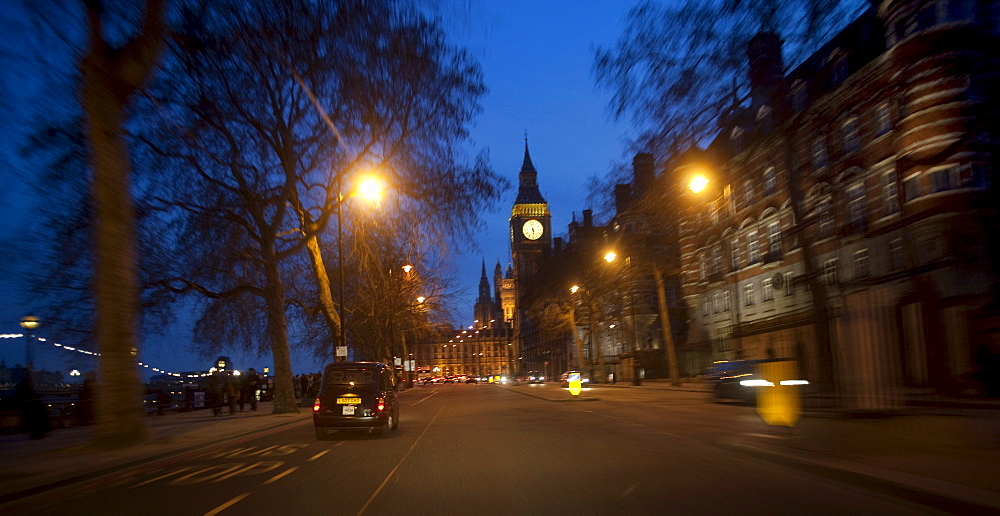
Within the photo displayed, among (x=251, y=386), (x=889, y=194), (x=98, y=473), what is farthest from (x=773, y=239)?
(x=98, y=473)

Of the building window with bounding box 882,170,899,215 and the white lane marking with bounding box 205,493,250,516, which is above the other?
the building window with bounding box 882,170,899,215

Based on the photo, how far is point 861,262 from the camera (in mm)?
30922

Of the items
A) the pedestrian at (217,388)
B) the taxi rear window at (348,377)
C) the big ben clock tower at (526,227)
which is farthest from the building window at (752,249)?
the big ben clock tower at (526,227)

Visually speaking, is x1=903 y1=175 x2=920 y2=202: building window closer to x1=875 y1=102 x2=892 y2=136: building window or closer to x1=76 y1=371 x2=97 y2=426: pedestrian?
x1=875 y1=102 x2=892 y2=136: building window

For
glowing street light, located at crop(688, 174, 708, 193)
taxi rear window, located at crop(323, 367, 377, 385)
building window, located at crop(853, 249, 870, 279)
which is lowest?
taxi rear window, located at crop(323, 367, 377, 385)

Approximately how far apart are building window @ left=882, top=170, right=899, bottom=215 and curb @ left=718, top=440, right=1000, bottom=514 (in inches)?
879

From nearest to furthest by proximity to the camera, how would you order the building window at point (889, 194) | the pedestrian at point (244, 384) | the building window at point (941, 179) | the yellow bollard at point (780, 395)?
1. the yellow bollard at point (780, 395)
2. the building window at point (941, 179)
3. the building window at point (889, 194)
4. the pedestrian at point (244, 384)

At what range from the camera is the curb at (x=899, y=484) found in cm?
670

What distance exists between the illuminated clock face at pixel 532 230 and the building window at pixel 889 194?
425 feet

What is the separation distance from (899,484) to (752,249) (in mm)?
36621

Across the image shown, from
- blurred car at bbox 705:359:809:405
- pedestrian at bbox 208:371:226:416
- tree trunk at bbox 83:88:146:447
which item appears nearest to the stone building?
blurred car at bbox 705:359:809:405

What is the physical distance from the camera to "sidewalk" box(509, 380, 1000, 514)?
728 cm

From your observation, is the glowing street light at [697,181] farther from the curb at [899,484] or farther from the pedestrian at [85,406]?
the pedestrian at [85,406]

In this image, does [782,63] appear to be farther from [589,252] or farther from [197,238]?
[589,252]
